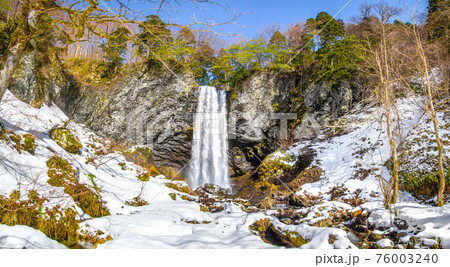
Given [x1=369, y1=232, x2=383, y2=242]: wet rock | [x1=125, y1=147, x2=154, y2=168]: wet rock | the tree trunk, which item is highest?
the tree trunk

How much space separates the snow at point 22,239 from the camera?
8.97 ft

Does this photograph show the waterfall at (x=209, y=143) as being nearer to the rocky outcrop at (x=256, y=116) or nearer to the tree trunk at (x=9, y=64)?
the rocky outcrop at (x=256, y=116)

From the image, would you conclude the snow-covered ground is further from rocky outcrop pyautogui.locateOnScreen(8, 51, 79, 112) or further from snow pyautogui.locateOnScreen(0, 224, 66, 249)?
rocky outcrop pyautogui.locateOnScreen(8, 51, 79, 112)

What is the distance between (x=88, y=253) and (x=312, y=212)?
6167 mm

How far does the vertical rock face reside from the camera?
15844 millimetres

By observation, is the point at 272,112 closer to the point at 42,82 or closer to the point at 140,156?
the point at 140,156

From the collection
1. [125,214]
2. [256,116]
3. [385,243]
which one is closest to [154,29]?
[125,214]

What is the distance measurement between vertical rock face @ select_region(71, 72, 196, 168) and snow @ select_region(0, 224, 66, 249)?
43.9 ft

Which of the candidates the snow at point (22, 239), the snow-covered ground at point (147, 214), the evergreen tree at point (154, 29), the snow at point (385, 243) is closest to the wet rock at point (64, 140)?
the snow-covered ground at point (147, 214)

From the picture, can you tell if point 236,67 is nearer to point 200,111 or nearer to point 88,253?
point 200,111

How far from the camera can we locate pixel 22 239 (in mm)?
2871

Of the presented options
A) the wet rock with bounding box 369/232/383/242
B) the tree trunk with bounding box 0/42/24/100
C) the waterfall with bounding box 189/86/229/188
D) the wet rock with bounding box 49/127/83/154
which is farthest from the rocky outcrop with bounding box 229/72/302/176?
the tree trunk with bounding box 0/42/24/100

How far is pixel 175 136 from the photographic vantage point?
1662cm

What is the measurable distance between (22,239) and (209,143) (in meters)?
13.6
